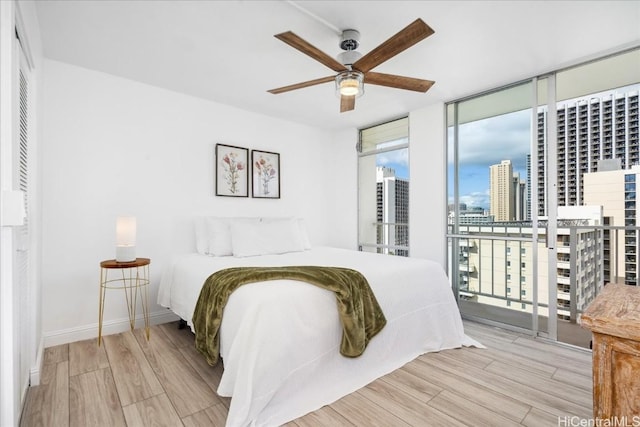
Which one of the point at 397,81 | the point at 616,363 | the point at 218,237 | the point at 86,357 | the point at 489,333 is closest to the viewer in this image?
the point at 616,363

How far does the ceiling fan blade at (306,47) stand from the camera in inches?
74.1

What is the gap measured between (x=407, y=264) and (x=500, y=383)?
3.35ft

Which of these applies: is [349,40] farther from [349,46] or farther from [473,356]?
[473,356]

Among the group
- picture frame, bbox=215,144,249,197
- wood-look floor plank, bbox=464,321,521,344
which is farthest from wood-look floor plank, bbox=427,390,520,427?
picture frame, bbox=215,144,249,197

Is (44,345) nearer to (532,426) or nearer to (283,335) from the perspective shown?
(283,335)

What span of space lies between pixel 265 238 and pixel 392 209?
188 centimetres

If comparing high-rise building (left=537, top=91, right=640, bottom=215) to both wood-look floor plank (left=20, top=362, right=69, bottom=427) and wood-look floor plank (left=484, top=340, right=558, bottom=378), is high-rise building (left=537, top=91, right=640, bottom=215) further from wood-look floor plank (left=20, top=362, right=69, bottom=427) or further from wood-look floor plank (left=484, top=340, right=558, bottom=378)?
wood-look floor plank (left=20, top=362, right=69, bottom=427)

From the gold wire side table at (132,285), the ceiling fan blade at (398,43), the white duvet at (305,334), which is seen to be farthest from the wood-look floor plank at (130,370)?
the ceiling fan blade at (398,43)

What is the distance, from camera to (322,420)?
5.98 ft

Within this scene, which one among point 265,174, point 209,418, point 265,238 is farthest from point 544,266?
point 265,174

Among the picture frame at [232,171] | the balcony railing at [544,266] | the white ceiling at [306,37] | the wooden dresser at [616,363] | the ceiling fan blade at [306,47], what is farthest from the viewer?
the picture frame at [232,171]

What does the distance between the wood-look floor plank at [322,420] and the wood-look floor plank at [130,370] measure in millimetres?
941

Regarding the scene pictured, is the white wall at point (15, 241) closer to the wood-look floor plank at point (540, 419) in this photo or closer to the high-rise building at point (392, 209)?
the wood-look floor plank at point (540, 419)

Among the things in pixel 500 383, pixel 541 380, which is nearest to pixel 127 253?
pixel 500 383
